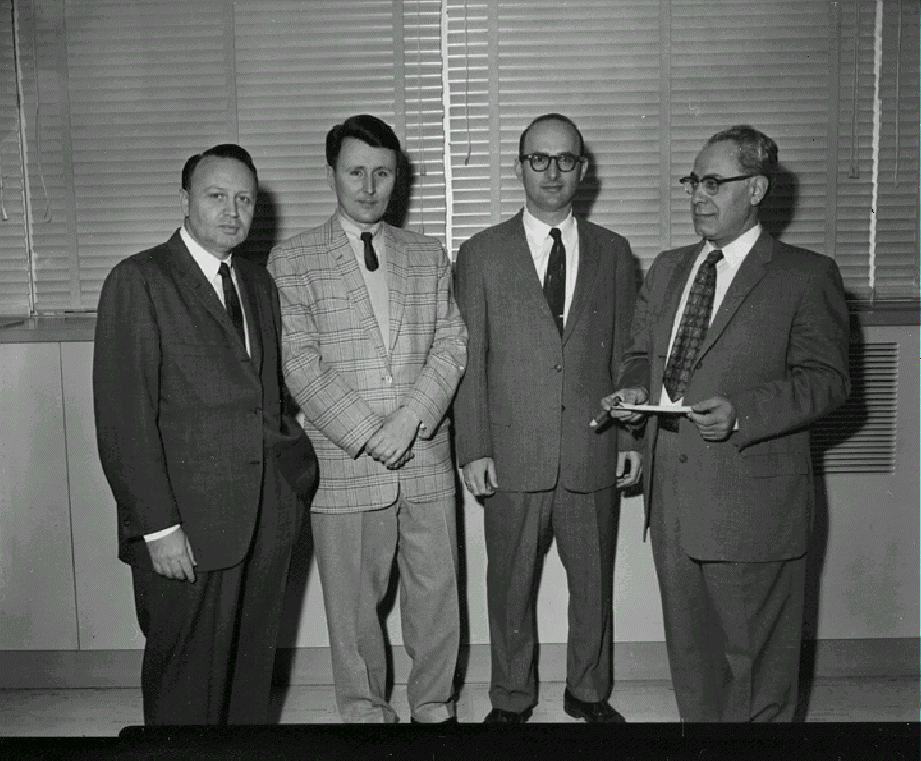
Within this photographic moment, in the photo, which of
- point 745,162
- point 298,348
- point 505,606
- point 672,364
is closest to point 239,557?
point 298,348

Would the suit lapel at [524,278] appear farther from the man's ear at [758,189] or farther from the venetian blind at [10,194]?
the venetian blind at [10,194]

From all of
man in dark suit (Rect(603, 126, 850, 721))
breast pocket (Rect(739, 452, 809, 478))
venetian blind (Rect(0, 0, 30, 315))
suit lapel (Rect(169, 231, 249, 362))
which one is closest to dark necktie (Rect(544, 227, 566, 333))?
man in dark suit (Rect(603, 126, 850, 721))

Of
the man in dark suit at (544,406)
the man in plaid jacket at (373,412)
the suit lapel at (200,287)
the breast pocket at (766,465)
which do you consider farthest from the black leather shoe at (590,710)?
the suit lapel at (200,287)

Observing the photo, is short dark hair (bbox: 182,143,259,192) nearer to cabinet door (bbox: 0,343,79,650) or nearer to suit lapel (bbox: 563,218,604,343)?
suit lapel (bbox: 563,218,604,343)

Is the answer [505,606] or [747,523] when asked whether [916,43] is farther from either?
[505,606]

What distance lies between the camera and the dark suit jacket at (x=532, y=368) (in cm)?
297

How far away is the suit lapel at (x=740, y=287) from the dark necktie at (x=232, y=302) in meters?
1.25

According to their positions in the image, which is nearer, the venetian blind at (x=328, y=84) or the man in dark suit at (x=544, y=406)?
the man in dark suit at (x=544, y=406)

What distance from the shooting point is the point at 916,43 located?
3635 mm

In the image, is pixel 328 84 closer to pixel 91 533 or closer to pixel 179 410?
pixel 179 410

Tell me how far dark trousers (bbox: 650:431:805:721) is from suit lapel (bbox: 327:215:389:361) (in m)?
0.89

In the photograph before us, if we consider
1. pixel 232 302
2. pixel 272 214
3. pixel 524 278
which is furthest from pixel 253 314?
pixel 272 214

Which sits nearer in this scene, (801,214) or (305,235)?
(305,235)

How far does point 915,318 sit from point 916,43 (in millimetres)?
1075
